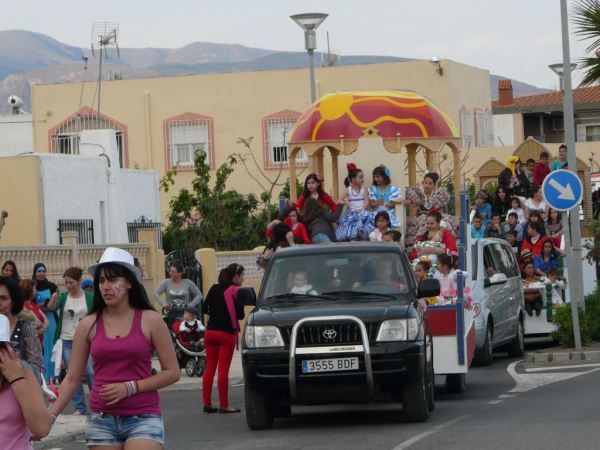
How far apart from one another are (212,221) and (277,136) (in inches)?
585

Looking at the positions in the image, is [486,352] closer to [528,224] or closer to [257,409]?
[528,224]

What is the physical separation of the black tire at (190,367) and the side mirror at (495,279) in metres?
4.80

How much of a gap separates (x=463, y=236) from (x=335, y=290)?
3.45m

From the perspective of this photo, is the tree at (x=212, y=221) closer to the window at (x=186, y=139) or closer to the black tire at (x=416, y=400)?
the window at (x=186, y=139)

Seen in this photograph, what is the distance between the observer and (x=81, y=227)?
39.8 metres

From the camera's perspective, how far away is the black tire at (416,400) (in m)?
15.7

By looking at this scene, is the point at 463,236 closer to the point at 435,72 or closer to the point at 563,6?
the point at 563,6

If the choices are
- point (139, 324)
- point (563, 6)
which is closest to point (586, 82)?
point (563, 6)

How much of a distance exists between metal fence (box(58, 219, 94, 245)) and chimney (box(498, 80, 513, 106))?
33189 mm

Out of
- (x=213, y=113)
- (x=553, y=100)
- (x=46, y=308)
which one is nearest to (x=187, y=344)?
(x=46, y=308)

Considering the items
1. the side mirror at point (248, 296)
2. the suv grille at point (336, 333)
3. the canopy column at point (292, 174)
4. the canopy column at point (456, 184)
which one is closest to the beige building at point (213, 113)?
the canopy column at point (292, 174)

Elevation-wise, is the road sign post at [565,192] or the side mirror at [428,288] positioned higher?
the road sign post at [565,192]

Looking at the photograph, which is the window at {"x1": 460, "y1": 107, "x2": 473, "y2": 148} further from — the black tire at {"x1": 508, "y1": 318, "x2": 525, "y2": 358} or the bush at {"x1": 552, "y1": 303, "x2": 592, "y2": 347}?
the black tire at {"x1": 508, "y1": 318, "x2": 525, "y2": 358}

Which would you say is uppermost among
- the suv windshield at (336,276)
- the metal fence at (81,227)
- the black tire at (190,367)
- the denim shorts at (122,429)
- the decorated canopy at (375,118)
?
the decorated canopy at (375,118)
